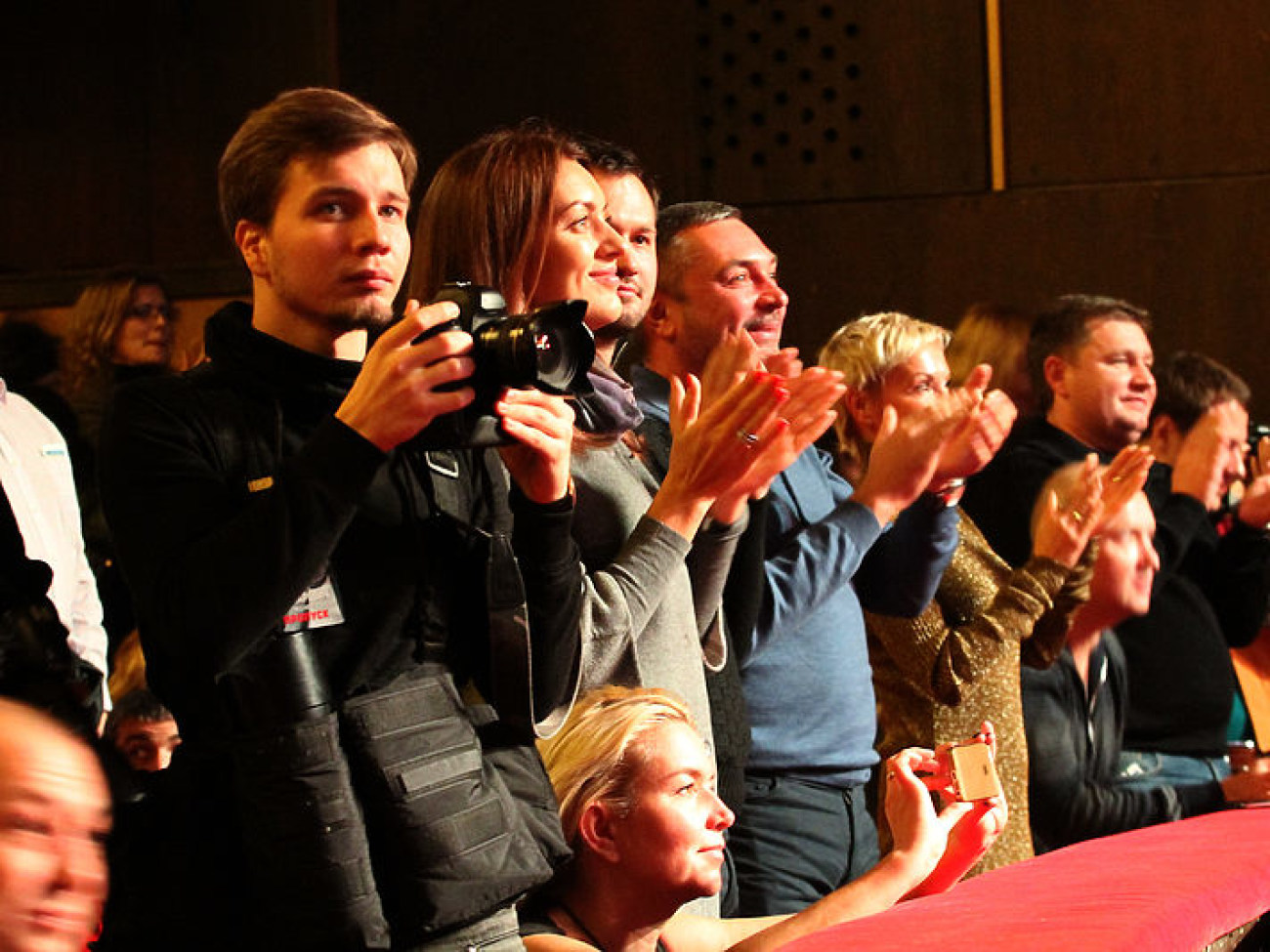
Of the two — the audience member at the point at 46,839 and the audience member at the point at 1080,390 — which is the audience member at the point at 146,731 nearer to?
the audience member at the point at 1080,390

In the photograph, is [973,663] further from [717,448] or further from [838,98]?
[838,98]

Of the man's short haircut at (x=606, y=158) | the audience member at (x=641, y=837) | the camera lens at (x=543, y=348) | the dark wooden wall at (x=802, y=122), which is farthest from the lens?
the dark wooden wall at (x=802, y=122)

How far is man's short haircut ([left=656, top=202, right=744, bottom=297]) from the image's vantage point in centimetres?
273

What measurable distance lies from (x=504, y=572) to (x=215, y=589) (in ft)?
0.82

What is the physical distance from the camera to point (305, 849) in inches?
53.4

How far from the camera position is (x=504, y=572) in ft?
5.01

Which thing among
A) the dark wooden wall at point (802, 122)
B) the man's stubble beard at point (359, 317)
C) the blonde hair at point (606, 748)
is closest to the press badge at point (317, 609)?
the man's stubble beard at point (359, 317)

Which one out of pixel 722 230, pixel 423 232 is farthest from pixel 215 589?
pixel 722 230

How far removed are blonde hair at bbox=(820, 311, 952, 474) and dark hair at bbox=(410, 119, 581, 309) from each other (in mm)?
1116

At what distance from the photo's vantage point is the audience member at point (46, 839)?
3.13 feet

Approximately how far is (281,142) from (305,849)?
638mm

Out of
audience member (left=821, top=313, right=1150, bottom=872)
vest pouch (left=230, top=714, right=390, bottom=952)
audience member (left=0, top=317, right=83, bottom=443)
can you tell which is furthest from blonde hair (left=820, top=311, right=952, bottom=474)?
vest pouch (left=230, top=714, right=390, bottom=952)

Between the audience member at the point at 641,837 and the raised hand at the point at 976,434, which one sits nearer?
the audience member at the point at 641,837

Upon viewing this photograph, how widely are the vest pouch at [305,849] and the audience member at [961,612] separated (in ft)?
4.76
